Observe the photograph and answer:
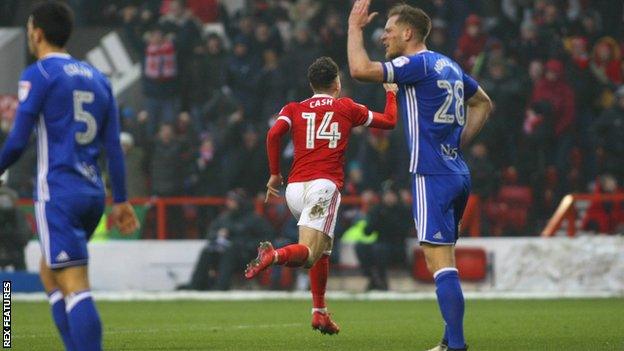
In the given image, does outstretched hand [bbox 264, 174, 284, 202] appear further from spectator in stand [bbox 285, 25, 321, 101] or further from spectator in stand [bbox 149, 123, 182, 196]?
spectator in stand [bbox 149, 123, 182, 196]

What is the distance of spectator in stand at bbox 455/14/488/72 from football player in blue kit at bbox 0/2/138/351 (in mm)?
14000

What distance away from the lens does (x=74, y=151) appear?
7297 millimetres

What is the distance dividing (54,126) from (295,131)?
14.1ft

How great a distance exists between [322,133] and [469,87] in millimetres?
2108

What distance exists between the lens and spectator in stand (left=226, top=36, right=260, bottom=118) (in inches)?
864

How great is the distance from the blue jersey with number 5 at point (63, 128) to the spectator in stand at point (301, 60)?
14.0 m


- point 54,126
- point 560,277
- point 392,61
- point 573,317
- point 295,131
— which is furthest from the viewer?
point 560,277

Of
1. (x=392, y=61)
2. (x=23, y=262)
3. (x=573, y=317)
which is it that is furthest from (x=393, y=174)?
(x=392, y=61)

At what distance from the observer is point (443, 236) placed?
8.86 m

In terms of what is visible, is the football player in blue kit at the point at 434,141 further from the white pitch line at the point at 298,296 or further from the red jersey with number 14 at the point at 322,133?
the white pitch line at the point at 298,296

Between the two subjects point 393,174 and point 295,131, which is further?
point 393,174

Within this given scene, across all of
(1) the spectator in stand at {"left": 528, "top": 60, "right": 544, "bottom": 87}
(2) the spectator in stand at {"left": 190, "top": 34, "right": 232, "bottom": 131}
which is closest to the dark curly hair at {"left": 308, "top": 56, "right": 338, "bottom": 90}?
(1) the spectator in stand at {"left": 528, "top": 60, "right": 544, "bottom": 87}

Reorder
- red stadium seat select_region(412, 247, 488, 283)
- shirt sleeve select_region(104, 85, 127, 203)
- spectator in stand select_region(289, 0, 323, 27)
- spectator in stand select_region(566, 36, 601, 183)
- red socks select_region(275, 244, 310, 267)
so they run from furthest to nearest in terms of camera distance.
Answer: spectator in stand select_region(289, 0, 323, 27) < spectator in stand select_region(566, 36, 601, 183) < red stadium seat select_region(412, 247, 488, 283) < red socks select_region(275, 244, 310, 267) < shirt sleeve select_region(104, 85, 127, 203)

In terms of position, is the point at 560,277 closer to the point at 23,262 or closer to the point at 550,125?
the point at 550,125
